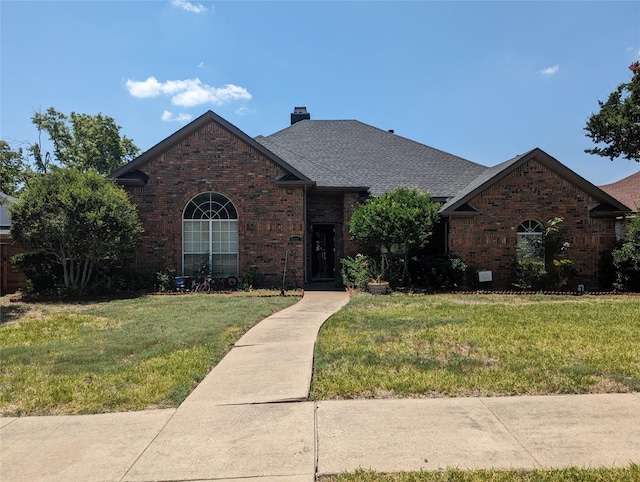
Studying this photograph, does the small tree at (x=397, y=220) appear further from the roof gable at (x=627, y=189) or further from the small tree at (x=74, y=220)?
the roof gable at (x=627, y=189)

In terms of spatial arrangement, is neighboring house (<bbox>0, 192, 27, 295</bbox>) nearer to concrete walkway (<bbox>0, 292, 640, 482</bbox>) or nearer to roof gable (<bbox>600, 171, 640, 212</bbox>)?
concrete walkway (<bbox>0, 292, 640, 482</bbox>)

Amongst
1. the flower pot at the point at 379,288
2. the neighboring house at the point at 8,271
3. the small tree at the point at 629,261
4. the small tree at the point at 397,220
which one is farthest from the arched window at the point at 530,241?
the neighboring house at the point at 8,271

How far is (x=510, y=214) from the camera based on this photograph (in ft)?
47.1

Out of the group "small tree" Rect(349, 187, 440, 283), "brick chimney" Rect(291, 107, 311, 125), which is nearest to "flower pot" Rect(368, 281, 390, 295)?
"small tree" Rect(349, 187, 440, 283)

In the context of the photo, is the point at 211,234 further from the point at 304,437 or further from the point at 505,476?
the point at 505,476

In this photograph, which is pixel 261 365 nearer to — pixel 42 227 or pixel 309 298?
pixel 309 298

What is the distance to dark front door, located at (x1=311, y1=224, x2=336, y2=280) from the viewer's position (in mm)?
16633

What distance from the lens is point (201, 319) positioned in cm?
873

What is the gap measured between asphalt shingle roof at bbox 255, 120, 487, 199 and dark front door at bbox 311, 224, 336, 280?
7.01 ft

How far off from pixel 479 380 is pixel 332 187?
36.3ft

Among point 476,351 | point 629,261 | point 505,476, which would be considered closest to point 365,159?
point 629,261

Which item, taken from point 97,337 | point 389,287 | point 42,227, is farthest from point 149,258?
point 389,287

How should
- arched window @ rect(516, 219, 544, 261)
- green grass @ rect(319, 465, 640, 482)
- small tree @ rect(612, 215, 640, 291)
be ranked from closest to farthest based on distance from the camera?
green grass @ rect(319, 465, 640, 482)
small tree @ rect(612, 215, 640, 291)
arched window @ rect(516, 219, 544, 261)

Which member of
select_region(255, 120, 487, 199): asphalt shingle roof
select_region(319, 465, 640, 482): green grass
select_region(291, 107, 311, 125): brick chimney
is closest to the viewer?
select_region(319, 465, 640, 482): green grass
